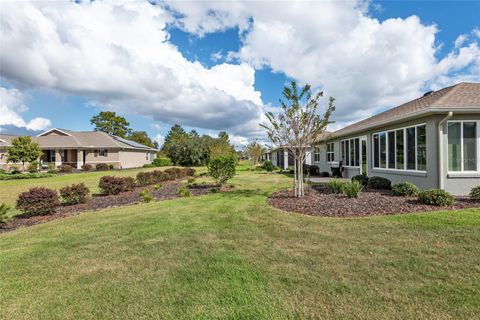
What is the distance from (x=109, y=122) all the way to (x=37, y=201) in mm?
58520

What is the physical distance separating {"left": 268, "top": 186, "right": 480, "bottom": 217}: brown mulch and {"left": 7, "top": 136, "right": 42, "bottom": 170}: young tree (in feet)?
93.1

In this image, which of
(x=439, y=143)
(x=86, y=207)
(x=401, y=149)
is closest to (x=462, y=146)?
(x=439, y=143)

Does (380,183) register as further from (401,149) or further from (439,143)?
(439,143)

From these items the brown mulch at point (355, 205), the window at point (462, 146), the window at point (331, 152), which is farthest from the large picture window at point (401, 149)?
the window at point (331, 152)

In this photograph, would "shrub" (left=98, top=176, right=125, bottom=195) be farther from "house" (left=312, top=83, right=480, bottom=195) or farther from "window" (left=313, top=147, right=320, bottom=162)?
"window" (left=313, top=147, right=320, bottom=162)

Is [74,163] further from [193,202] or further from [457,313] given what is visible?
[457,313]

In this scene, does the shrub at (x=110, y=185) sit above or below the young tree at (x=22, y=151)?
below

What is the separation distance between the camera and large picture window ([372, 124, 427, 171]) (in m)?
9.68

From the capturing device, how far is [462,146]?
8930 mm

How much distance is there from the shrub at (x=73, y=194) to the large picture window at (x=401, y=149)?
13.2 m

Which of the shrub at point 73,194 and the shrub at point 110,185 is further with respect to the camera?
the shrub at point 110,185

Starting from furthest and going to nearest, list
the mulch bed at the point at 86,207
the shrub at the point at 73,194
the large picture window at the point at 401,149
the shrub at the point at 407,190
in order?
1. the large picture window at the point at 401,149
2. the shrub at the point at 73,194
3. the shrub at the point at 407,190
4. the mulch bed at the point at 86,207

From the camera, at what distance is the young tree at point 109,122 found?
2346 inches

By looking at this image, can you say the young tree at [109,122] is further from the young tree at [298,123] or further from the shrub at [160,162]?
the young tree at [298,123]
